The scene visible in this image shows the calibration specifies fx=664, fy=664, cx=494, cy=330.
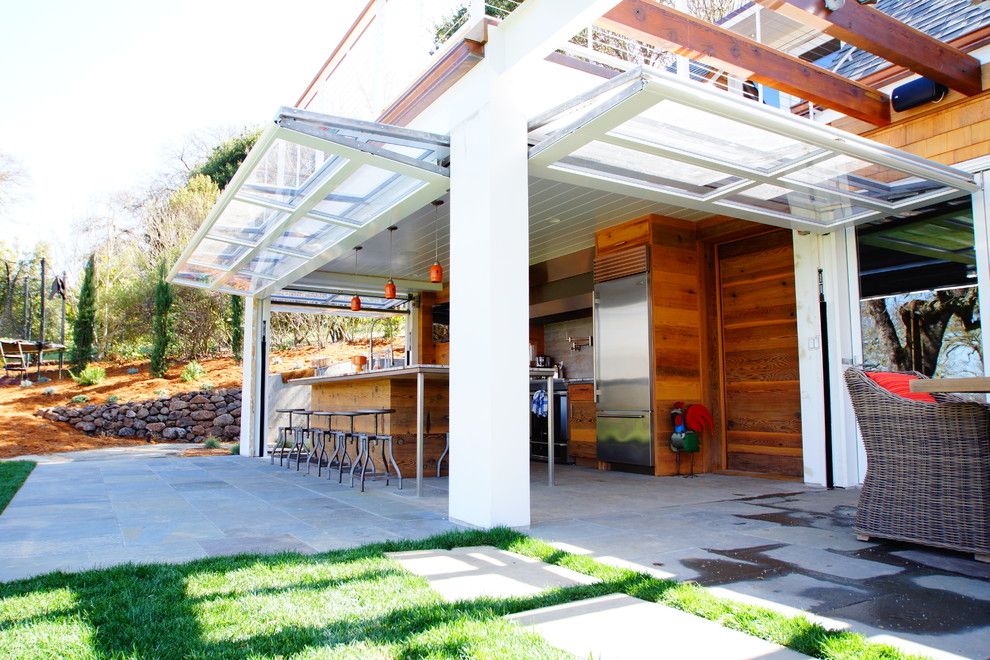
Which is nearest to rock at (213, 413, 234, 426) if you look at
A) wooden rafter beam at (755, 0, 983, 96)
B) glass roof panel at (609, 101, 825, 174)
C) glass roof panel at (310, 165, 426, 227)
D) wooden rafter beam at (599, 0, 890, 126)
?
glass roof panel at (310, 165, 426, 227)

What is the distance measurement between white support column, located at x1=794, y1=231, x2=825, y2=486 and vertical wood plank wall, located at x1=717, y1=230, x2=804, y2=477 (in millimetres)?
302

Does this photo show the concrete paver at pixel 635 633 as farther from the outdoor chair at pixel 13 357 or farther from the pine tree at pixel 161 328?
the outdoor chair at pixel 13 357

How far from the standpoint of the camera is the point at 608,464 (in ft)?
23.6

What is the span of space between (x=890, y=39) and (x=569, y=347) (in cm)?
530

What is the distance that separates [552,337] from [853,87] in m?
5.05

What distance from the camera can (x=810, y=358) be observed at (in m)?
5.68

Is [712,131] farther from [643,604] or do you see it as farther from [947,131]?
[643,604]

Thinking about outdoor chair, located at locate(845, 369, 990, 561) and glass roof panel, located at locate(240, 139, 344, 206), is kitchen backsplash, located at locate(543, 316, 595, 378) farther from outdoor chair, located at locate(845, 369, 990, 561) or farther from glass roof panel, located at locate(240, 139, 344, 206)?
outdoor chair, located at locate(845, 369, 990, 561)

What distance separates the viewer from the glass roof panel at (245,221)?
5.72m

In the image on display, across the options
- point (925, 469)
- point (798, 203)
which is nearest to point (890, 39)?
point (798, 203)

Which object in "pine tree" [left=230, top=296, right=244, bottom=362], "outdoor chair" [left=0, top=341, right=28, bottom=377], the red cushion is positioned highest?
"pine tree" [left=230, top=296, right=244, bottom=362]

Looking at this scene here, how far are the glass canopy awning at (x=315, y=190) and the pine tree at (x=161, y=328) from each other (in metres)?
6.28

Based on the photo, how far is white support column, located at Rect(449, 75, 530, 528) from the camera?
149 inches

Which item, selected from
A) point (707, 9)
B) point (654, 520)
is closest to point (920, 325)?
point (654, 520)
